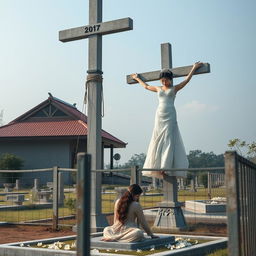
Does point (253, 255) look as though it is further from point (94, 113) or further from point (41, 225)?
point (41, 225)

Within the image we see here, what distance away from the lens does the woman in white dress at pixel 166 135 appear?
9.27 meters

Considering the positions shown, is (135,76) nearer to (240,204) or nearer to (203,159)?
(240,204)

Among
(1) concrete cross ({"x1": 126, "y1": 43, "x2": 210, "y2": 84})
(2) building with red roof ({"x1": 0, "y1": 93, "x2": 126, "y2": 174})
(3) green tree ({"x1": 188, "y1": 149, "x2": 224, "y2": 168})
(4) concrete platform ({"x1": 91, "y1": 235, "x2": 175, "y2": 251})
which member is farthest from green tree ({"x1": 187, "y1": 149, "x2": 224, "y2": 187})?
(4) concrete platform ({"x1": 91, "y1": 235, "x2": 175, "y2": 251})

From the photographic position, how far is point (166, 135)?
933 centimetres

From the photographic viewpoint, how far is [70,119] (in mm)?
38875

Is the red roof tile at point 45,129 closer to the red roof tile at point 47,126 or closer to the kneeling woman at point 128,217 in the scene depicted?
the red roof tile at point 47,126

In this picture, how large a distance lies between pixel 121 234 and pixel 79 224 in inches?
160

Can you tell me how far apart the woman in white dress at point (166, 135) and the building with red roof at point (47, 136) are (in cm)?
2630

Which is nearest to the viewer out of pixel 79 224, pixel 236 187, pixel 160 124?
pixel 79 224

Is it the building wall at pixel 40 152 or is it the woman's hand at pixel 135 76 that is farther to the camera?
the building wall at pixel 40 152

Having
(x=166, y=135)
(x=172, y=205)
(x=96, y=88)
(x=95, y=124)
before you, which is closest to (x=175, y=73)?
(x=166, y=135)

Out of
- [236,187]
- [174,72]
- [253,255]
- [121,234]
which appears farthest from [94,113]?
[236,187]

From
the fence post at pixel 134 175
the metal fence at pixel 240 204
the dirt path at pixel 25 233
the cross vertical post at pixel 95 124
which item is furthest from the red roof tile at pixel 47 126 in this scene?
the metal fence at pixel 240 204

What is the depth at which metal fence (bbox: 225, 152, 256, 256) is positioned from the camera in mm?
3159
